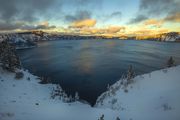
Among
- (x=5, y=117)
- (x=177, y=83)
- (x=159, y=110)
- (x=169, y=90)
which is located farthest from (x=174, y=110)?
(x=5, y=117)

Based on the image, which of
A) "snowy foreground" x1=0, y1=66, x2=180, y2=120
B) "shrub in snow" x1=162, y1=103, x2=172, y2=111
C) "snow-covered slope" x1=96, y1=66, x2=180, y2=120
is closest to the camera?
"snowy foreground" x1=0, y1=66, x2=180, y2=120

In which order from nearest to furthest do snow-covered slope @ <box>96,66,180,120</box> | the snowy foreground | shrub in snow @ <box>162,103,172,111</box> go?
the snowy foreground < snow-covered slope @ <box>96,66,180,120</box> < shrub in snow @ <box>162,103,172,111</box>

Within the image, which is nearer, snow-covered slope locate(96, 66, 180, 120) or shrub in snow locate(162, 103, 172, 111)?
snow-covered slope locate(96, 66, 180, 120)

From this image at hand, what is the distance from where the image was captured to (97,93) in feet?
147

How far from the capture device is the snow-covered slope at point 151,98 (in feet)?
69.2

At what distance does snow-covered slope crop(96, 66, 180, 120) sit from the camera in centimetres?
2108

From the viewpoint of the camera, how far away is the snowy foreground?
20.5m

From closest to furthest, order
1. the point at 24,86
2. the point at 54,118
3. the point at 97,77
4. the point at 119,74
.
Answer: the point at 54,118 < the point at 24,86 < the point at 97,77 < the point at 119,74

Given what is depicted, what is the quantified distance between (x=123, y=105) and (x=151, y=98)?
15.5 ft

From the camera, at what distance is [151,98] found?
26.5 metres

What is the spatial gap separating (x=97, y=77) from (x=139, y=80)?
27746 mm

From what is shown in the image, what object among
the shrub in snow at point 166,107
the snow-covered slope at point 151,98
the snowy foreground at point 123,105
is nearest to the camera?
the snowy foreground at point 123,105

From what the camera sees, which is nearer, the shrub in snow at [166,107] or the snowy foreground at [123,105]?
the snowy foreground at [123,105]

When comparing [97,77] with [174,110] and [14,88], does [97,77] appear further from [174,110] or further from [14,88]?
[174,110]
